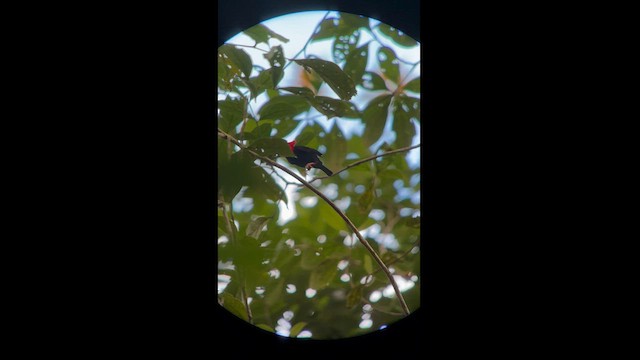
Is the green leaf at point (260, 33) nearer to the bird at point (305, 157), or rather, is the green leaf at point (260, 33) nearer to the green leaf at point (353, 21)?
the green leaf at point (353, 21)

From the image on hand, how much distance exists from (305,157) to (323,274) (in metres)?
0.35

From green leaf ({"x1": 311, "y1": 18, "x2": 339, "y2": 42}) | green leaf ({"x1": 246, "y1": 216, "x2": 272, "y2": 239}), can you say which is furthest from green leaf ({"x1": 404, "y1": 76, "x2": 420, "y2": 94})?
green leaf ({"x1": 246, "y1": 216, "x2": 272, "y2": 239})

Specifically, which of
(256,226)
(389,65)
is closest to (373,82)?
(389,65)

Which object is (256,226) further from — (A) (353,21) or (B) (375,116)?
(A) (353,21)

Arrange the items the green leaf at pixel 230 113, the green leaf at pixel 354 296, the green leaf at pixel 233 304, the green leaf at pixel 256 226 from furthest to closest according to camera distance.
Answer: the green leaf at pixel 354 296
the green leaf at pixel 256 226
the green leaf at pixel 230 113
the green leaf at pixel 233 304

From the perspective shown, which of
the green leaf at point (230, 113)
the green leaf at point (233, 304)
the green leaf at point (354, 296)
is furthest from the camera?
the green leaf at point (354, 296)

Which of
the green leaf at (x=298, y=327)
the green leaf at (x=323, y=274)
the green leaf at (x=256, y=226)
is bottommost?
the green leaf at (x=298, y=327)

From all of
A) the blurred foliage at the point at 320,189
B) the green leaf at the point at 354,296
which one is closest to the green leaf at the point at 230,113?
the blurred foliage at the point at 320,189

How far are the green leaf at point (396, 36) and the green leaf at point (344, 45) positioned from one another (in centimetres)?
7

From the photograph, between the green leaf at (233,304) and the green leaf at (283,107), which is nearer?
the green leaf at (233,304)

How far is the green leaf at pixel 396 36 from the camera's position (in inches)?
51.4

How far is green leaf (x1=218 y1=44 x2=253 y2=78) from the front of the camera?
50.5 inches

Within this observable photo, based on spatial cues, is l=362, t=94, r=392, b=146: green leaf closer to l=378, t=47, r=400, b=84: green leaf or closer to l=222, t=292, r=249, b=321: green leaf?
l=378, t=47, r=400, b=84: green leaf
